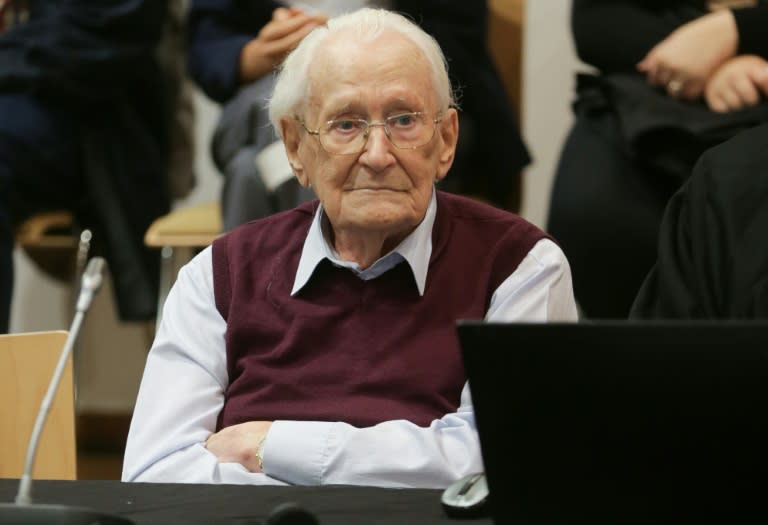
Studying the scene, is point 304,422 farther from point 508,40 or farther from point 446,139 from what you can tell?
point 508,40

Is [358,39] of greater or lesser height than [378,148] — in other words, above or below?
above

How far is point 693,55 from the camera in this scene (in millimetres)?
2922

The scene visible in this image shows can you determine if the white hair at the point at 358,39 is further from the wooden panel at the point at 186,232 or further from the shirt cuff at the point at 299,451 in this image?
the wooden panel at the point at 186,232

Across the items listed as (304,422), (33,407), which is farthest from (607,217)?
(33,407)

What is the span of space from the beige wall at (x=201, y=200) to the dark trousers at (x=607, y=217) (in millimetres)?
823

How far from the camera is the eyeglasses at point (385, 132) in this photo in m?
2.02

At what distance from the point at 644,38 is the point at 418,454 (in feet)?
5.29

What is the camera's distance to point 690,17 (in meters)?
3.12

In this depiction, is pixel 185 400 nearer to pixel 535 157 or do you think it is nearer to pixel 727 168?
pixel 727 168

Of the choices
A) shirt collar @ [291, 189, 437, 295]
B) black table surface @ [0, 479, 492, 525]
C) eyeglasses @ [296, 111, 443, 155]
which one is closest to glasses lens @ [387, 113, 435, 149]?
eyeglasses @ [296, 111, 443, 155]

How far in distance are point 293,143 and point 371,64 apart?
0.81ft

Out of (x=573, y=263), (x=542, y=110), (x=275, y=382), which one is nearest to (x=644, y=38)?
(x=573, y=263)

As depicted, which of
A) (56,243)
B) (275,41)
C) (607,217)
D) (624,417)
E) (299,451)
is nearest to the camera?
(624,417)

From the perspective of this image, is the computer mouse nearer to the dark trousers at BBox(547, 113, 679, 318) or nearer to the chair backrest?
the chair backrest
